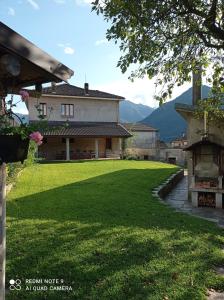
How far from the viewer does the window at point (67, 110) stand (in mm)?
35469

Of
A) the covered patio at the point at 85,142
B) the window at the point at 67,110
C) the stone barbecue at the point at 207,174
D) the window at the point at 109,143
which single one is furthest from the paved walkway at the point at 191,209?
the window at the point at 109,143

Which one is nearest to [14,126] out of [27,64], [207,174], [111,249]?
[27,64]

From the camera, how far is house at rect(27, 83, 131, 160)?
3431 cm

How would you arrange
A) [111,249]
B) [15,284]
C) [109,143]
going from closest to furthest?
1. [15,284]
2. [111,249]
3. [109,143]

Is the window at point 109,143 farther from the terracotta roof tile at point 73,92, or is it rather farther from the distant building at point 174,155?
the distant building at point 174,155

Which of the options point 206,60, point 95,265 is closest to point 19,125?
point 95,265

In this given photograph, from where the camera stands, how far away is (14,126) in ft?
12.4

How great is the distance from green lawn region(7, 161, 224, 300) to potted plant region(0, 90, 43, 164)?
6.64 feet

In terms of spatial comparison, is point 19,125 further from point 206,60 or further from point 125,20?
point 206,60

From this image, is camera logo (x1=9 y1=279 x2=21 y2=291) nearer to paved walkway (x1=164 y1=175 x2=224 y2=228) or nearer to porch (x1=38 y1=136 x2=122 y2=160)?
paved walkway (x1=164 y1=175 x2=224 y2=228)

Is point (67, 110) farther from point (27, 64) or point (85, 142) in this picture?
point (27, 64)

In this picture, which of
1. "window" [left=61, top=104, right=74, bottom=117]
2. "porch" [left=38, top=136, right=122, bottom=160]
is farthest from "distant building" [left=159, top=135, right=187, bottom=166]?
"window" [left=61, top=104, right=74, bottom=117]

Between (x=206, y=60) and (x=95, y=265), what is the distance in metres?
Result: 6.55

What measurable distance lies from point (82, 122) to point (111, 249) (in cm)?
3087
